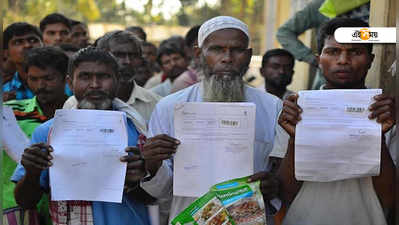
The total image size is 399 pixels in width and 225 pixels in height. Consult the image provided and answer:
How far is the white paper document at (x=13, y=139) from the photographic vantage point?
11.7 feet

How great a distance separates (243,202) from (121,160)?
0.67 meters

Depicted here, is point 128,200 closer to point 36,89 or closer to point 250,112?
point 250,112

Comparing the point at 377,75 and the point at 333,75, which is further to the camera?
the point at 377,75

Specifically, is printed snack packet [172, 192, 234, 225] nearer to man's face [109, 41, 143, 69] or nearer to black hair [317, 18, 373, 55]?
black hair [317, 18, 373, 55]

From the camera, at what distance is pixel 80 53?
3678mm

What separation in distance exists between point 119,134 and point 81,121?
204 millimetres

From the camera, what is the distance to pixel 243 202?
283cm

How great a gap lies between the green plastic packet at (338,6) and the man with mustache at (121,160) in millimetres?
1996

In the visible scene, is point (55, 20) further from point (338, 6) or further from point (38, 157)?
point (38, 157)

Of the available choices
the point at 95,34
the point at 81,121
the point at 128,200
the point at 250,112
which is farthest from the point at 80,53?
the point at 95,34

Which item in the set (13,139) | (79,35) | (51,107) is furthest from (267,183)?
(79,35)

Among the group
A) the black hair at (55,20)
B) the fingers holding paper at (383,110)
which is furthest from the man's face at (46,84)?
the black hair at (55,20)

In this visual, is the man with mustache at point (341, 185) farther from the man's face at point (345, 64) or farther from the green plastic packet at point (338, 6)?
Result: the green plastic packet at point (338, 6)

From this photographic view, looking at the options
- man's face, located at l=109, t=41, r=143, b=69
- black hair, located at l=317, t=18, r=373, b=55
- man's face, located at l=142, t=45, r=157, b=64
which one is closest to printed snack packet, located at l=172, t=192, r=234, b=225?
black hair, located at l=317, t=18, r=373, b=55
